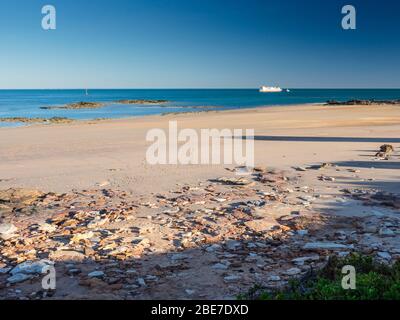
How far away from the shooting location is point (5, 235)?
7145 millimetres

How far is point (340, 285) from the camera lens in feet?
15.2

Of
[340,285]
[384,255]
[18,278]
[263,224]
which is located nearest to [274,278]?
[340,285]

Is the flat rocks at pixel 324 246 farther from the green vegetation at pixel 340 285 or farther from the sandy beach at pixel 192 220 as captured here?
the green vegetation at pixel 340 285

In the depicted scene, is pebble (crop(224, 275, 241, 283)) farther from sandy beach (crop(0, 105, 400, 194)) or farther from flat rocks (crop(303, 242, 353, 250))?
sandy beach (crop(0, 105, 400, 194))

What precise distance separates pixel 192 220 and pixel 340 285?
3.60 m

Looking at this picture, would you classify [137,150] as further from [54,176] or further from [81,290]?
[81,290]

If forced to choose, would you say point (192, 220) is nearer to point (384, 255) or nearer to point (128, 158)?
point (384, 255)

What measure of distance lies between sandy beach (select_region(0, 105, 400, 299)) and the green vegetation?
386 millimetres

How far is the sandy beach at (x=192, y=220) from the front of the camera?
5.52 m

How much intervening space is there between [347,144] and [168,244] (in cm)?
1291

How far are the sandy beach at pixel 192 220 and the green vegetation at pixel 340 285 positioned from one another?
386 mm

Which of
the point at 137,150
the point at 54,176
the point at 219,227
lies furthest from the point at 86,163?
the point at 219,227

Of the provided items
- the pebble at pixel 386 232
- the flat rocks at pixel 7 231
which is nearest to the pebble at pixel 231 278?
the pebble at pixel 386 232
